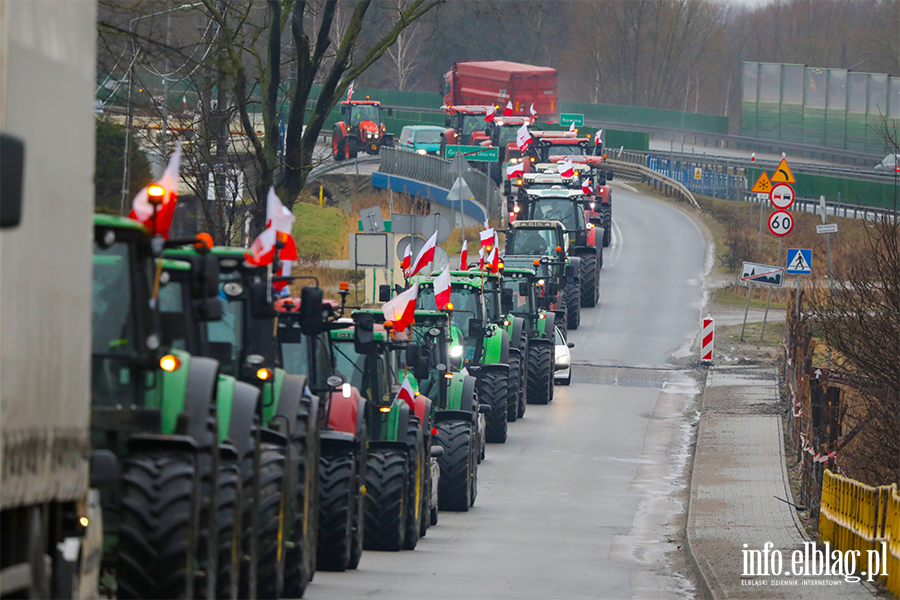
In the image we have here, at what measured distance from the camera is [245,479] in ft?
27.6

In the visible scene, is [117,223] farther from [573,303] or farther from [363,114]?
[363,114]

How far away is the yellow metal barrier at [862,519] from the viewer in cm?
1158

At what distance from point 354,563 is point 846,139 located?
69700 millimetres

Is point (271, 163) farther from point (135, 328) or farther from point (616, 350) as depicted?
point (135, 328)

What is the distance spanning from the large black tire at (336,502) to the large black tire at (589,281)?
27239mm

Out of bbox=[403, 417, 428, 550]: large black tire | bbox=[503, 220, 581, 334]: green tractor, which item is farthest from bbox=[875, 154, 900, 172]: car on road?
bbox=[403, 417, 428, 550]: large black tire

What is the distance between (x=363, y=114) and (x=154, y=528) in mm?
54088

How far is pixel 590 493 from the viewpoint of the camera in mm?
20312

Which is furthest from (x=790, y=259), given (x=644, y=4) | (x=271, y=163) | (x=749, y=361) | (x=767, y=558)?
(x=644, y=4)

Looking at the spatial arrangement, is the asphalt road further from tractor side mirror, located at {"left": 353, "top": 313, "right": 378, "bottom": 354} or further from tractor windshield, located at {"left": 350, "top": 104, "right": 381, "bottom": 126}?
tractor windshield, located at {"left": 350, "top": 104, "right": 381, "bottom": 126}

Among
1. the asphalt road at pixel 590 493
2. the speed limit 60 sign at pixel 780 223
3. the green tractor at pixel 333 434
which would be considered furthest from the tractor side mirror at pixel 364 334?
the speed limit 60 sign at pixel 780 223

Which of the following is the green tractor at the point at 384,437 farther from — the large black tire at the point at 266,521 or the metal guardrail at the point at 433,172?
the metal guardrail at the point at 433,172

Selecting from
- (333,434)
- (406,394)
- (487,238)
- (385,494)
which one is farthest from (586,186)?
(333,434)

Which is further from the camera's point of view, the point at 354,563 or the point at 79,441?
the point at 354,563
